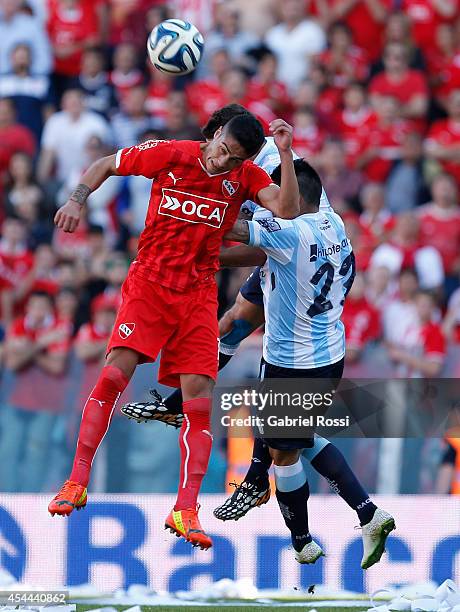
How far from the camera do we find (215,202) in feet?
28.6

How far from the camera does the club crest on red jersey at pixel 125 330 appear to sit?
8.71 m

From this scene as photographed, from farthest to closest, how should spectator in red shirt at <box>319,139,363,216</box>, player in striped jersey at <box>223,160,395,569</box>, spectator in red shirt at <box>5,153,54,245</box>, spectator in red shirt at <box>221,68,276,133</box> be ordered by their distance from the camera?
spectator in red shirt at <box>221,68,276,133</box> < spectator in red shirt at <box>319,139,363,216</box> < spectator in red shirt at <box>5,153,54,245</box> < player in striped jersey at <box>223,160,395,569</box>

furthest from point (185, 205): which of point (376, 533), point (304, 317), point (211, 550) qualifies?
point (211, 550)

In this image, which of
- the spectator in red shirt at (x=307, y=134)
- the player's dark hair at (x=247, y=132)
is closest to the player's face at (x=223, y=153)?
the player's dark hair at (x=247, y=132)

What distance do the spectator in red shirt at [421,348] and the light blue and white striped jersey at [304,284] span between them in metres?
2.87

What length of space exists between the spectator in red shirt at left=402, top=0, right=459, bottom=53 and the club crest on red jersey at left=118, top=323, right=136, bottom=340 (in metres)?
8.77

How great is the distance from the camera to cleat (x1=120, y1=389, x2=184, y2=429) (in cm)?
924

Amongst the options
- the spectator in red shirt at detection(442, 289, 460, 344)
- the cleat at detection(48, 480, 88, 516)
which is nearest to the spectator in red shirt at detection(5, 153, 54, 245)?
the spectator in red shirt at detection(442, 289, 460, 344)

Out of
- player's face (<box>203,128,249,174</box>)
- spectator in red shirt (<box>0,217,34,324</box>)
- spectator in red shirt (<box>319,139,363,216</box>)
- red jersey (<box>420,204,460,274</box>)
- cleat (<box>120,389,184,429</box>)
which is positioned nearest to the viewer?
player's face (<box>203,128,249,174</box>)

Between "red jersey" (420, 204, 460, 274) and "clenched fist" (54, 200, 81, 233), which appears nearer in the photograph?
"clenched fist" (54, 200, 81, 233)

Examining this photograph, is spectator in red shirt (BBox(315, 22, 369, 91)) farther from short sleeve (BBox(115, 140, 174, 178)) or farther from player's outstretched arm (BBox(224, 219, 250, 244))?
short sleeve (BBox(115, 140, 174, 178))

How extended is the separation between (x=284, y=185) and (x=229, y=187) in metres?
0.40

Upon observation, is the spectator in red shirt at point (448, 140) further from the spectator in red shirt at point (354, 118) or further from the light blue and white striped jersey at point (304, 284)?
the light blue and white striped jersey at point (304, 284)

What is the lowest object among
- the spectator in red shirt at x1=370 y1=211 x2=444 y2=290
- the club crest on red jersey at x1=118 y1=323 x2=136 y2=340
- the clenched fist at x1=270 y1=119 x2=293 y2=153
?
the club crest on red jersey at x1=118 y1=323 x2=136 y2=340
